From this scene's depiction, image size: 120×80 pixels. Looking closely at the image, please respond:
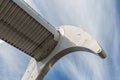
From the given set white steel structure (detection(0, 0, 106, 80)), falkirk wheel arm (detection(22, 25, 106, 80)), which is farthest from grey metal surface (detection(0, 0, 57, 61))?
falkirk wheel arm (detection(22, 25, 106, 80))

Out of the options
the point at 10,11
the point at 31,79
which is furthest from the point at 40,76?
the point at 10,11

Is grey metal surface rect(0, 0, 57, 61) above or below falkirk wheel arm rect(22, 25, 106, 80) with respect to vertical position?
above

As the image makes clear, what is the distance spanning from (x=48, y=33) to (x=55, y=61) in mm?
1327

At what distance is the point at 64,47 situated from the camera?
1155 centimetres

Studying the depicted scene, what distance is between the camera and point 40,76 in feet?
38.9

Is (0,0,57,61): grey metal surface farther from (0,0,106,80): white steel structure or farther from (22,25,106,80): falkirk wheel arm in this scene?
(22,25,106,80): falkirk wheel arm

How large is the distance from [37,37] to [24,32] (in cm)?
56

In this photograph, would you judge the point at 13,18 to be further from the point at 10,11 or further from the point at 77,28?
the point at 77,28

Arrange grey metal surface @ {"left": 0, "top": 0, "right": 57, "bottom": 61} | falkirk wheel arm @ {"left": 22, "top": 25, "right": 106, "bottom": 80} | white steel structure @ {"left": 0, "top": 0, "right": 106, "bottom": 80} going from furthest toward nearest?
falkirk wheel arm @ {"left": 22, "top": 25, "right": 106, "bottom": 80} → white steel structure @ {"left": 0, "top": 0, "right": 106, "bottom": 80} → grey metal surface @ {"left": 0, "top": 0, "right": 57, "bottom": 61}

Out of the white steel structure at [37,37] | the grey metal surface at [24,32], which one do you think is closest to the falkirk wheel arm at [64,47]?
the white steel structure at [37,37]

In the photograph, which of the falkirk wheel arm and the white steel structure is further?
the falkirk wheel arm

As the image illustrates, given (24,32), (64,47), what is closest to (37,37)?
(24,32)

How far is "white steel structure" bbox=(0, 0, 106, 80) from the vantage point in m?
10.3

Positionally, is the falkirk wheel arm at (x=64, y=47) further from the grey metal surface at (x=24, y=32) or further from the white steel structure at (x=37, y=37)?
the grey metal surface at (x=24, y=32)
